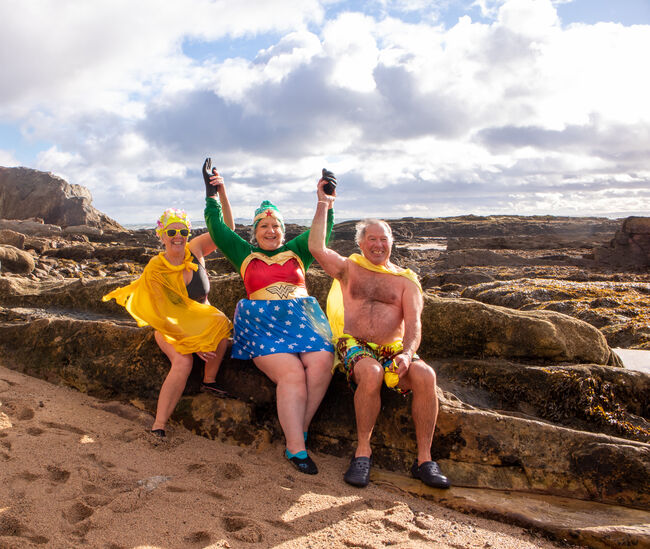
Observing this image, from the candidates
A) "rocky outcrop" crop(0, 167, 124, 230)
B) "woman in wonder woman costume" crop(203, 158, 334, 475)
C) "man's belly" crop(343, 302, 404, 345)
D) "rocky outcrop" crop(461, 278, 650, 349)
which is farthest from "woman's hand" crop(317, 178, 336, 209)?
"rocky outcrop" crop(0, 167, 124, 230)

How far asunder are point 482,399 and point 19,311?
5.55 meters

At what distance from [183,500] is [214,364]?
1.42 metres

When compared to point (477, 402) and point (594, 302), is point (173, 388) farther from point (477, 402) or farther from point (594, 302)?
point (594, 302)

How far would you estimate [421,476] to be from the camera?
3.70m

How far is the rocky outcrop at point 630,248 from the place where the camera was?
2155 centimetres

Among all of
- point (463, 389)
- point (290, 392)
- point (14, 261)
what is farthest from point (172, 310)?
point (14, 261)

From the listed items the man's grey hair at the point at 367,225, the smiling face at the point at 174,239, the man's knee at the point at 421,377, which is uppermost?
the man's grey hair at the point at 367,225

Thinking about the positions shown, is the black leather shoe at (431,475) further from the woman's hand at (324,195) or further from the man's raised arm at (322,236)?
the woman's hand at (324,195)

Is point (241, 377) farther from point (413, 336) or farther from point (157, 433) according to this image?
point (413, 336)

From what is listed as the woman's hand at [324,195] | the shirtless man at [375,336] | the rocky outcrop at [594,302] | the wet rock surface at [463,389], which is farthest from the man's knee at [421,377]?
the rocky outcrop at [594,302]

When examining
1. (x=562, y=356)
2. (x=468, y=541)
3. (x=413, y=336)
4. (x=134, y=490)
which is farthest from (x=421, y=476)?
(x=562, y=356)

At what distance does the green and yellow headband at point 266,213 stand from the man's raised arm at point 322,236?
445 mm

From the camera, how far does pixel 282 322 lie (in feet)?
13.9

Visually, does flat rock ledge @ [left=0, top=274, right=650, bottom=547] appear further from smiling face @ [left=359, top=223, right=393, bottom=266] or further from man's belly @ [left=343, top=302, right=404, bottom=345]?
smiling face @ [left=359, top=223, right=393, bottom=266]
